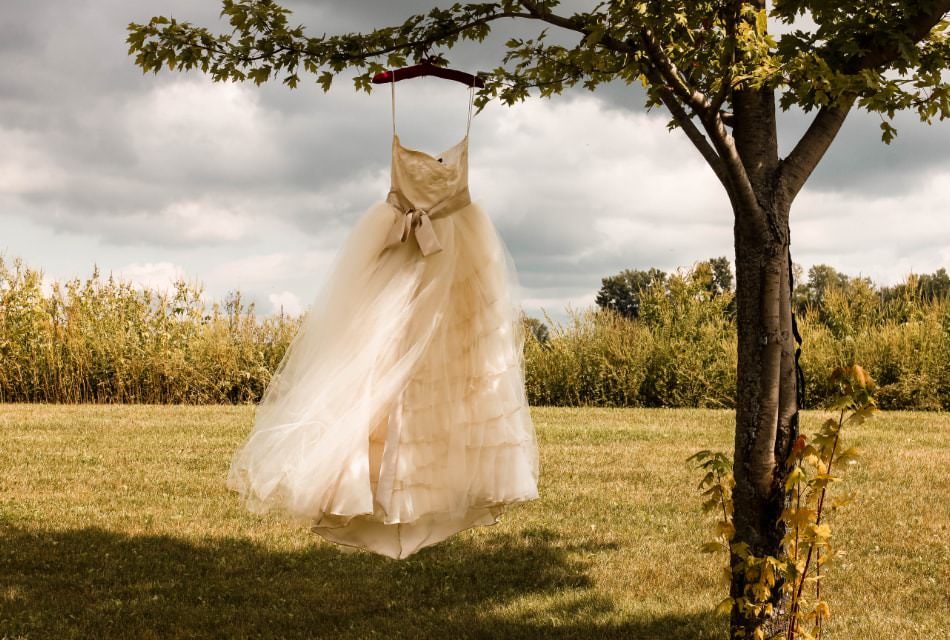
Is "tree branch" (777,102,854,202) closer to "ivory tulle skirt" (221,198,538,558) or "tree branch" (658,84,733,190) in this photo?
"tree branch" (658,84,733,190)

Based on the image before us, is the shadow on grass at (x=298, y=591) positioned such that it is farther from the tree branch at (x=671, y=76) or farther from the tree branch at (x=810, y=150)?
the tree branch at (x=671, y=76)

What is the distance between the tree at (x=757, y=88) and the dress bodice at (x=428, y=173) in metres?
0.51

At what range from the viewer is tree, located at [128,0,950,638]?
3.24 metres

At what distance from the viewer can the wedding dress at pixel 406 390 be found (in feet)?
11.5

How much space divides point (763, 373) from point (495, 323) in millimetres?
1096

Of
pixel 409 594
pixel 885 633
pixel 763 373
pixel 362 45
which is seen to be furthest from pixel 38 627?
pixel 885 633

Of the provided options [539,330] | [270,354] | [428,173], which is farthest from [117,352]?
[428,173]

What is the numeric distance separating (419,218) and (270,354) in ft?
30.2

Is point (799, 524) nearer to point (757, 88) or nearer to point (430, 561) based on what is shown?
point (757, 88)

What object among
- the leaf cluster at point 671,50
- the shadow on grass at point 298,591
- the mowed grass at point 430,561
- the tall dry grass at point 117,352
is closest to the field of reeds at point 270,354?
the tall dry grass at point 117,352

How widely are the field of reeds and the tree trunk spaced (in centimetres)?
885

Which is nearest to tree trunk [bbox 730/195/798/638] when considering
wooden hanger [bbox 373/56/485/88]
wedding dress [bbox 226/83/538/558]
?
wedding dress [bbox 226/83/538/558]

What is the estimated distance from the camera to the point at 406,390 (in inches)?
144

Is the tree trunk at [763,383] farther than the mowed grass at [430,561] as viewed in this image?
No
